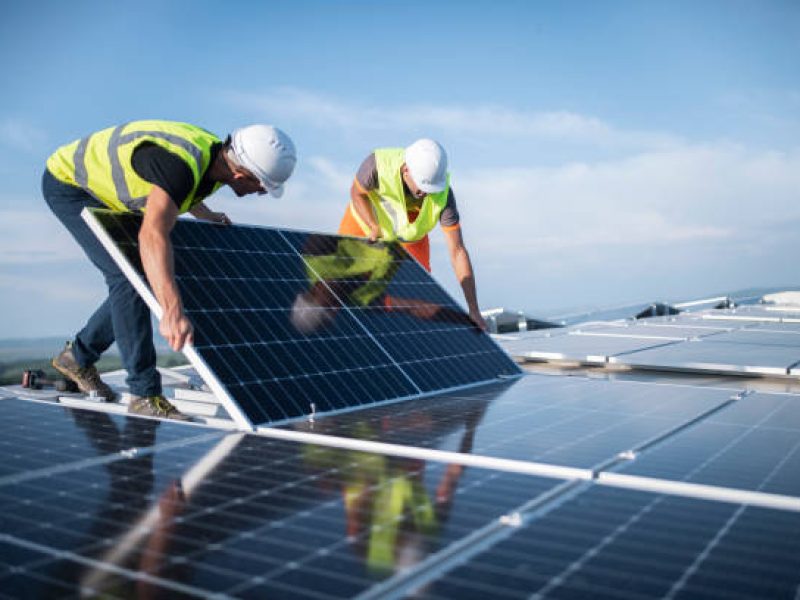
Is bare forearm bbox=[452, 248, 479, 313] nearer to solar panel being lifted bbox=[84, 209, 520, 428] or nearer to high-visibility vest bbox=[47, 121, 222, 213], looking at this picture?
solar panel being lifted bbox=[84, 209, 520, 428]

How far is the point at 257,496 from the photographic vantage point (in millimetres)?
3422

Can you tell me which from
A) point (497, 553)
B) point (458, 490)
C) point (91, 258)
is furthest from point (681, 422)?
point (91, 258)

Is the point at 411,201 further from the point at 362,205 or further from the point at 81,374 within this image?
the point at 81,374

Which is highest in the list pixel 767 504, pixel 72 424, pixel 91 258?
pixel 91 258

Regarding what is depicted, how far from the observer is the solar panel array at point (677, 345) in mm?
8008

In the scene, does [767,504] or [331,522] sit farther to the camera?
[767,504]

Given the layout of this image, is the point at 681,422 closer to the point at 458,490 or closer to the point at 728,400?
the point at 728,400

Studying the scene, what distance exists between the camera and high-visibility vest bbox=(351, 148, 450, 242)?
7922 mm

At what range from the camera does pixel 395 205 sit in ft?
26.8

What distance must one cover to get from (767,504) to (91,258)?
428 centimetres

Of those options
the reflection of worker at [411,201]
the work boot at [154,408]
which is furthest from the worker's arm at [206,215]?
the reflection of worker at [411,201]

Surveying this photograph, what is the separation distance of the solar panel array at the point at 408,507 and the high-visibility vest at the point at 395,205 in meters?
3.10

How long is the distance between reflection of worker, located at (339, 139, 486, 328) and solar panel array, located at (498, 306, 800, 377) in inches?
56.5

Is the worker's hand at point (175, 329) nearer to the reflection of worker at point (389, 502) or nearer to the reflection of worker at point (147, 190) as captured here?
the reflection of worker at point (147, 190)
